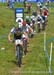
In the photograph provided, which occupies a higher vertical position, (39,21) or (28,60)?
(28,60)

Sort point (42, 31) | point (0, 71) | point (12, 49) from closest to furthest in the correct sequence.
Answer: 1. point (0, 71)
2. point (12, 49)
3. point (42, 31)

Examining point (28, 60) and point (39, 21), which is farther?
point (39, 21)

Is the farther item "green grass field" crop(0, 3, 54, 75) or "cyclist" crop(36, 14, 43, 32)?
"cyclist" crop(36, 14, 43, 32)

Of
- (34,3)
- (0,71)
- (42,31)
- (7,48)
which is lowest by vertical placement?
(34,3)

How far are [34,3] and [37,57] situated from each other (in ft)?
113

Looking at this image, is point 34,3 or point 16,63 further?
point 34,3

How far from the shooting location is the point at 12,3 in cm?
4866

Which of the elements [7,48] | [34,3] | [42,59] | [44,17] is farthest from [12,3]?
[42,59]

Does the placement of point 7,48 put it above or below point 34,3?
above

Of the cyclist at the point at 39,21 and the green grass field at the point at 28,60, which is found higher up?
the green grass field at the point at 28,60

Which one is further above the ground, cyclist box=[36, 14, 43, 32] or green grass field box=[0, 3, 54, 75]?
green grass field box=[0, 3, 54, 75]

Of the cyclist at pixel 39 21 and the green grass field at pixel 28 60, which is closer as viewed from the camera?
the green grass field at pixel 28 60

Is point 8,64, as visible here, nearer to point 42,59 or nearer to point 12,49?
point 42,59

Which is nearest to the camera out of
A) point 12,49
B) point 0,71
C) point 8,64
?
point 0,71
